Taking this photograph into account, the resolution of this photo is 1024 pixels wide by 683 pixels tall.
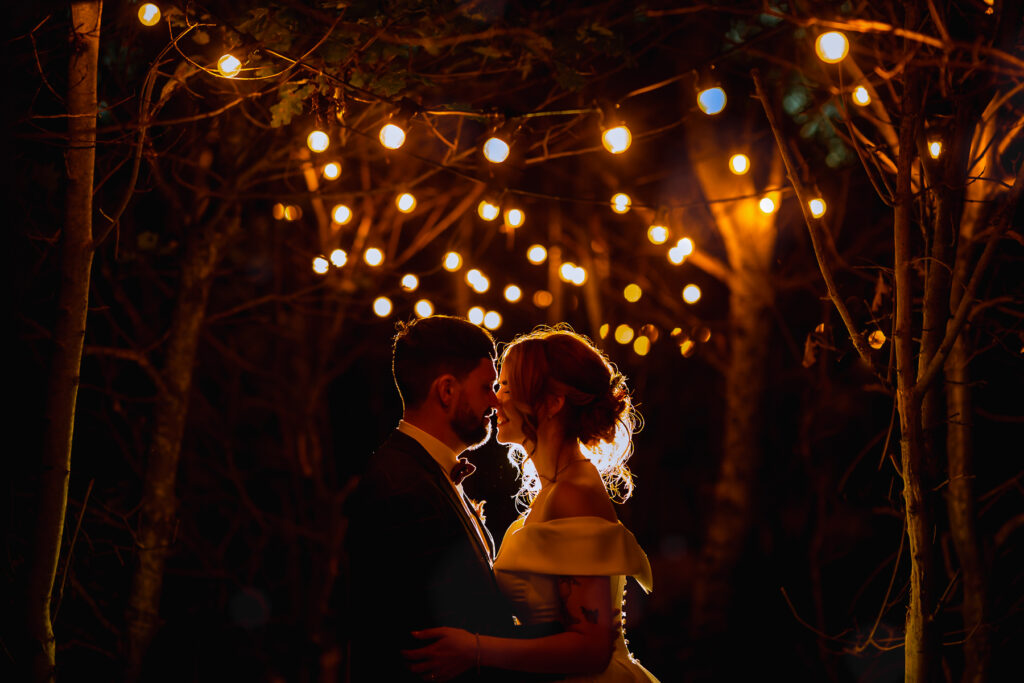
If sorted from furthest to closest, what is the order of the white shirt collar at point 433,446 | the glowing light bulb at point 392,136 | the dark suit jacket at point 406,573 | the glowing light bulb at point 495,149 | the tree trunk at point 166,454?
1. the tree trunk at point 166,454
2. the glowing light bulb at point 392,136
3. the glowing light bulb at point 495,149
4. the white shirt collar at point 433,446
5. the dark suit jacket at point 406,573

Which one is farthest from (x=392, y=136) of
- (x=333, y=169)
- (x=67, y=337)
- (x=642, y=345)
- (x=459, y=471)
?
(x=642, y=345)

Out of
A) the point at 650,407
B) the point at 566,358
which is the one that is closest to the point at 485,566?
the point at 566,358

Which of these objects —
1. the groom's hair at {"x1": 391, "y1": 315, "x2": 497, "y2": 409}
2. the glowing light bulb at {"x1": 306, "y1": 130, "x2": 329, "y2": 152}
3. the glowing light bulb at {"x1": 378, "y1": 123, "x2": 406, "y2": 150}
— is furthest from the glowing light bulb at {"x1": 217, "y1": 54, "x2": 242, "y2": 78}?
the groom's hair at {"x1": 391, "y1": 315, "x2": 497, "y2": 409}

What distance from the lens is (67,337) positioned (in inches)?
143

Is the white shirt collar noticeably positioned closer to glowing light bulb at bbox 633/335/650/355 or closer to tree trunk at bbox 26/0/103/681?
tree trunk at bbox 26/0/103/681

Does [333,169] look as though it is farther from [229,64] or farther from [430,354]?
[430,354]

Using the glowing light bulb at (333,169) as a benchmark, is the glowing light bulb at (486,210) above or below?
below

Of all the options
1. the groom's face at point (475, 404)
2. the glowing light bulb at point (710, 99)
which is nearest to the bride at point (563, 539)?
the groom's face at point (475, 404)

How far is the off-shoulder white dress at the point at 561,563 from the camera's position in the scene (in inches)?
118

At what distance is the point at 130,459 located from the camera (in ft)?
28.9

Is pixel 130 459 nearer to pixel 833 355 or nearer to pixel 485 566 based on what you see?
pixel 485 566

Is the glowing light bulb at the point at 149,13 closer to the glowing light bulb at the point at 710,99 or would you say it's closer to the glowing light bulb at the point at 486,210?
the glowing light bulb at the point at 486,210

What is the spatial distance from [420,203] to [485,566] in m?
8.67

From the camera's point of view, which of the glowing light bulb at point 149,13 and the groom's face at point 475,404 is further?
the glowing light bulb at point 149,13
